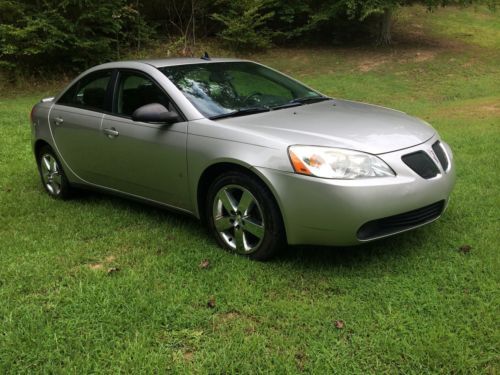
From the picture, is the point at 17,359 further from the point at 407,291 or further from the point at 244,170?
the point at 407,291

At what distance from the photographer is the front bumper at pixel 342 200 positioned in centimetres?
326

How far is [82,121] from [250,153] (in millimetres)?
2072

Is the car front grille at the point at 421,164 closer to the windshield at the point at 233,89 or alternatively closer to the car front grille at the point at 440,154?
the car front grille at the point at 440,154

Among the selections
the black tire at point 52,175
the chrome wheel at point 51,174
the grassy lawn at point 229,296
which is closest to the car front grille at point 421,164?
the grassy lawn at point 229,296

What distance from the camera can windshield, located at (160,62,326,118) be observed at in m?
4.13

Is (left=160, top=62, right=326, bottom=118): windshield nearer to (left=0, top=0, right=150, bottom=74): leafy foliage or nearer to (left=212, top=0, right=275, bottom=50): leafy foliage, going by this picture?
(left=0, top=0, right=150, bottom=74): leafy foliage

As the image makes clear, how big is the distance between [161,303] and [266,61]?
1593 cm

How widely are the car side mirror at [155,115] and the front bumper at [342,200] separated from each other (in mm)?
934

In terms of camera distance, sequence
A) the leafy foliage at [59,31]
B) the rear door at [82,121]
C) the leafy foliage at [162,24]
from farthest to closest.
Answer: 1. the leafy foliage at [162,24]
2. the leafy foliage at [59,31]
3. the rear door at [82,121]

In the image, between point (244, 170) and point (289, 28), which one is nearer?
point (244, 170)

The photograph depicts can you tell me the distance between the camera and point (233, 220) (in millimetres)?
3816

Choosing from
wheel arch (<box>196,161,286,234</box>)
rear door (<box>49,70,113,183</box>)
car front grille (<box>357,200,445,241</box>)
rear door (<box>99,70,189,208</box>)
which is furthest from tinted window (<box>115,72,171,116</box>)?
car front grille (<box>357,200,445,241</box>)

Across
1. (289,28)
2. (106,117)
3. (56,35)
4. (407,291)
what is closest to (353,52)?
(289,28)

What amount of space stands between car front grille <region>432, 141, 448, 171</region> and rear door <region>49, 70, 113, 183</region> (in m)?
2.81
